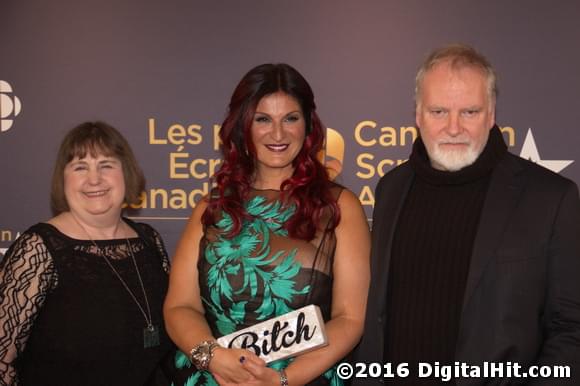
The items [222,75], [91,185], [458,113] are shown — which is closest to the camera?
[458,113]

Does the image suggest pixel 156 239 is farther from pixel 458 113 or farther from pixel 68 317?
pixel 458 113

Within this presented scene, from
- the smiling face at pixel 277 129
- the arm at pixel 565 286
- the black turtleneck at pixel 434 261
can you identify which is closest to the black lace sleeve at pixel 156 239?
the smiling face at pixel 277 129

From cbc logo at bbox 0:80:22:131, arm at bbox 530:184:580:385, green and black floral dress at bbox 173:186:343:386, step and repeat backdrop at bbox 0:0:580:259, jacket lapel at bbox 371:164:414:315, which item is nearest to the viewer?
arm at bbox 530:184:580:385

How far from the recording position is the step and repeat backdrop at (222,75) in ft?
14.1

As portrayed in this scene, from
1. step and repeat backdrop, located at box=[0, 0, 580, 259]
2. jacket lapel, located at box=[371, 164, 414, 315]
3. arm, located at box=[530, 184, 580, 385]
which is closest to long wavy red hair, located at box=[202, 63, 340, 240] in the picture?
jacket lapel, located at box=[371, 164, 414, 315]

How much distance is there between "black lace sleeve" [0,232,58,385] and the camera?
286 cm

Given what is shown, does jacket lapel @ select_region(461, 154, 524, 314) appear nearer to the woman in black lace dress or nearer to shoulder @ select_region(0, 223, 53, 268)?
the woman in black lace dress

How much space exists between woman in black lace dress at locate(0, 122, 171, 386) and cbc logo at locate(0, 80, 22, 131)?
1591 mm

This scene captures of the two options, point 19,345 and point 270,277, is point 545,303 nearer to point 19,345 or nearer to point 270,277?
point 270,277

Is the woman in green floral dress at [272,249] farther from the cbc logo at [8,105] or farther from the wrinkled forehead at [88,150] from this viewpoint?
the cbc logo at [8,105]

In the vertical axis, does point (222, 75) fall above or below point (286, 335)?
above

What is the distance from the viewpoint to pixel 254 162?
3.11 metres

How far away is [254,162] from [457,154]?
3.20 feet

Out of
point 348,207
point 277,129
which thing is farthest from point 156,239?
point 348,207
